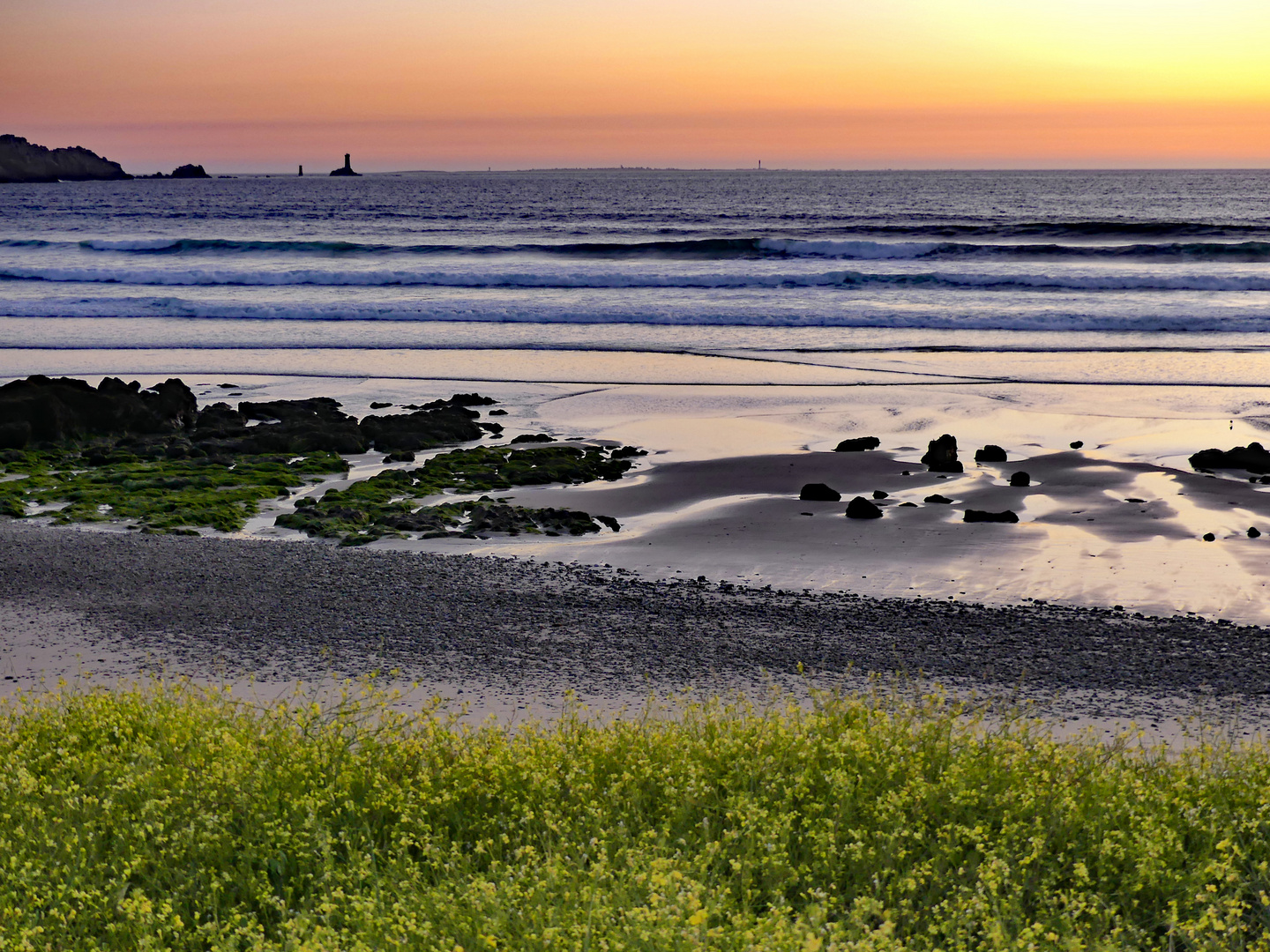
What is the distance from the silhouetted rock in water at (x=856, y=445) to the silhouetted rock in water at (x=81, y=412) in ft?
28.5

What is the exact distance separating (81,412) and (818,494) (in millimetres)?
10014

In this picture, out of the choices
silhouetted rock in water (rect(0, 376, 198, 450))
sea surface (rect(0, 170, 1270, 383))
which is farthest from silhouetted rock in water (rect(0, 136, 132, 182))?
silhouetted rock in water (rect(0, 376, 198, 450))

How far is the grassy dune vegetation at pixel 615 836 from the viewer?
11.5 ft

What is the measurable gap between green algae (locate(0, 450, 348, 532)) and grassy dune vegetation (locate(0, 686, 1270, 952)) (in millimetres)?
5961

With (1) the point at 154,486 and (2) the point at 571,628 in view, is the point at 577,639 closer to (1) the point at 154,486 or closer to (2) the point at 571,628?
(2) the point at 571,628

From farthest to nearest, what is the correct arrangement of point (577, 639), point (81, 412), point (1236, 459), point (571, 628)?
point (81, 412)
point (1236, 459)
point (571, 628)
point (577, 639)

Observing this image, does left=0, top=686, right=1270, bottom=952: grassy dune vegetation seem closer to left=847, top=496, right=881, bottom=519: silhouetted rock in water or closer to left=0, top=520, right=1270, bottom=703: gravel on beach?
left=0, top=520, right=1270, bottom=703: gravel on beach

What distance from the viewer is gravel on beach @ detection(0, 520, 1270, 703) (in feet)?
22.5

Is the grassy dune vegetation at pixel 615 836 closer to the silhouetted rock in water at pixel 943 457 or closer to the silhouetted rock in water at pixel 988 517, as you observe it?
the silhouetted rock in water at pixel 988 517

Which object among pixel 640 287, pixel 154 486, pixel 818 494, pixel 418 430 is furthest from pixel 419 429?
pixel 640 287

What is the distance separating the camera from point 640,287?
113 ft

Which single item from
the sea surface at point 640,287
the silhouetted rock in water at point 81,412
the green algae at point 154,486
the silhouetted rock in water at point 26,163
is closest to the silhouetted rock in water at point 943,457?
the green algae at point 154,486

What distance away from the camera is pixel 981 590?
8461 millimetres

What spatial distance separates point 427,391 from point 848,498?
9.08 m
